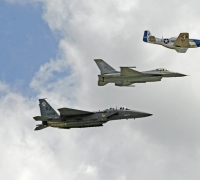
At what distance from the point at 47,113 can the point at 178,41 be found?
106 ft

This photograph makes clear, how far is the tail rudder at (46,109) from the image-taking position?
96000 millimetres

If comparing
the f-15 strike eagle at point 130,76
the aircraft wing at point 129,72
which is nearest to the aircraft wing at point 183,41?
the f-15 strike eagle at point 130,76

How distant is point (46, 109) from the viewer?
96.9 metres

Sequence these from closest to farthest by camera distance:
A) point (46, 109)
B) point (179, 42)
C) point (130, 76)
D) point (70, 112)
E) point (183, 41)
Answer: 1. point (70, 112)
2. point (46, 109)
3. point (130, 76)
4. point (183, 41)
5. point (179, 42)

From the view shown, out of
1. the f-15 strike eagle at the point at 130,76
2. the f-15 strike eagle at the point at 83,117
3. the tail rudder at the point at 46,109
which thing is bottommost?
the f-15 strike eagle at the point at 83,117

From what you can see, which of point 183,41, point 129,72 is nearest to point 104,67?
point 129,72

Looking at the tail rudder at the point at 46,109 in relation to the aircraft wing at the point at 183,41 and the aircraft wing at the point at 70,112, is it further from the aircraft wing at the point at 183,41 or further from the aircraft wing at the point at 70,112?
the aircraft wing at the point at 183,41

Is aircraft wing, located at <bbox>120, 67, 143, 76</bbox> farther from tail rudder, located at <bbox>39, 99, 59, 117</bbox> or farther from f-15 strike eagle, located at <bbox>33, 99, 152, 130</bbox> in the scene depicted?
tail rudder, located at <bbox>39, 99, 59, 117</bbox>

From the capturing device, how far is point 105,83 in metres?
99.9

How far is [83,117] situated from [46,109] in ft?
32.3

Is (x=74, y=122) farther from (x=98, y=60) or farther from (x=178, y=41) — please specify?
(x=178, y=41)

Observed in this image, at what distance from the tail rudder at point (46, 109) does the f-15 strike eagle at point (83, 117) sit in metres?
2.54

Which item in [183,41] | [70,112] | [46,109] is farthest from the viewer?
[183,41]

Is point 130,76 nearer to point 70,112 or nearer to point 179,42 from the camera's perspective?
point 70,112
